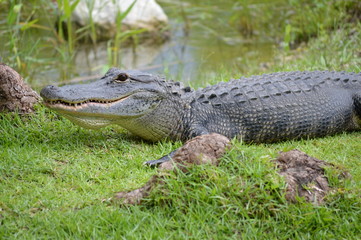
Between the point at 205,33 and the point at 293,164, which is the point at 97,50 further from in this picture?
the point at 293,164

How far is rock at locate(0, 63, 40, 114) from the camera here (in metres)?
5.31

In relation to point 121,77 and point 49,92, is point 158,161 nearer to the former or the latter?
point 121,77

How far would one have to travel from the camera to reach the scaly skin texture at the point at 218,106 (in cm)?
470

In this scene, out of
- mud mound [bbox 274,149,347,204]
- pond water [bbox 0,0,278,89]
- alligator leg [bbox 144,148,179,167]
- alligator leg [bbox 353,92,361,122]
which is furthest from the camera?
pond water [bbox 0,0,278,89]

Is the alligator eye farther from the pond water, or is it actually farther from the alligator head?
the pond water

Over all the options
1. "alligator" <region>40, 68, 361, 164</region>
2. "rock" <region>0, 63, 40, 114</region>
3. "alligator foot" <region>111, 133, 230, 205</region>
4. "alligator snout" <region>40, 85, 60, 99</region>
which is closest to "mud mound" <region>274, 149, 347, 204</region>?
"alligator foot" <region>111, 133, 230, 205</region>

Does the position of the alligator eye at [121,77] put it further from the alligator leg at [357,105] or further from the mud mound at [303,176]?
the alligator leg at [357,105]

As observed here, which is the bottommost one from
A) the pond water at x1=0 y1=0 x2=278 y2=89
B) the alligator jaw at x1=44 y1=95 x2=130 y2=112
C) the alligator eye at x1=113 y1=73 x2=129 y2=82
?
the pond water at x1=0 y1=0 x2=278 y2=89

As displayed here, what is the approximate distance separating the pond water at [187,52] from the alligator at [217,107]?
3.14m

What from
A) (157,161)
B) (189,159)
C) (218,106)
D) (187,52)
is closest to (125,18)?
(187,52)

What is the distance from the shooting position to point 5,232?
3.29 metres

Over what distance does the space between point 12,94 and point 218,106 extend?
7.79 feet

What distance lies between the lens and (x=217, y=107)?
5.07 metres

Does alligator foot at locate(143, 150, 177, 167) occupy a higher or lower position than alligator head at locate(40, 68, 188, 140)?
lower
